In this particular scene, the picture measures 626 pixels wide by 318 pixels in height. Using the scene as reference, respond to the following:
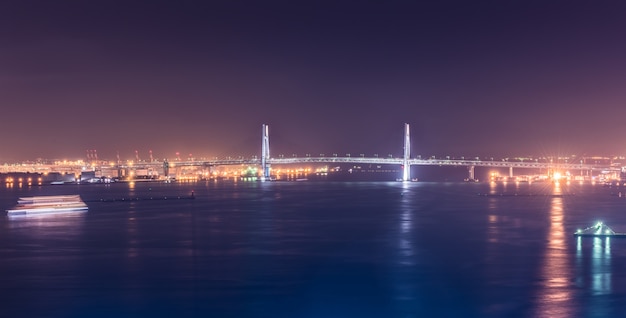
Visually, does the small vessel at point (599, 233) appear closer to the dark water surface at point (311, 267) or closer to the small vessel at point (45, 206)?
the dark water surface at point (311, 267)

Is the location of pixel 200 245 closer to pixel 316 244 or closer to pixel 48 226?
pixel 316 244

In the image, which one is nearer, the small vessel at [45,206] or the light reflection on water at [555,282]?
the light reflection on water at [555,282]

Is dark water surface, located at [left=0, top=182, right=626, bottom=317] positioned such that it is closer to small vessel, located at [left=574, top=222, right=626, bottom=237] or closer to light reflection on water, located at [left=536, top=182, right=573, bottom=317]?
light reflection on water, located at [left=536, top=182, right=573, bottom=317]

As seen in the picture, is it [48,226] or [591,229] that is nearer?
[591,229]

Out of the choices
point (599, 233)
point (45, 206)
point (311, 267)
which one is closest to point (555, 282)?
point (311, 267)

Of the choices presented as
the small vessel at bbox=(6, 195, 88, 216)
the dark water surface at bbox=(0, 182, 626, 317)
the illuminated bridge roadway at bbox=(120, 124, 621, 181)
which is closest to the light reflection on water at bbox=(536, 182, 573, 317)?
the dark water surface at bbox=(0, 182, 626, 317)

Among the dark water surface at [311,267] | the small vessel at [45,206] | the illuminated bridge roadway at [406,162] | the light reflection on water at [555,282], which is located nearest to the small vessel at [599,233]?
the dark water surface at [311,267]

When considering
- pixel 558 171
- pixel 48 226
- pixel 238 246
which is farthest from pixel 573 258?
pixel 558 171
